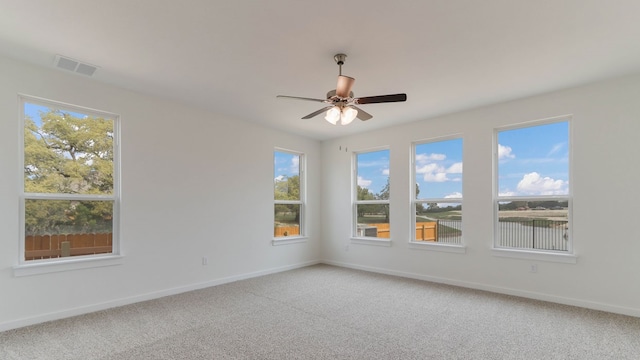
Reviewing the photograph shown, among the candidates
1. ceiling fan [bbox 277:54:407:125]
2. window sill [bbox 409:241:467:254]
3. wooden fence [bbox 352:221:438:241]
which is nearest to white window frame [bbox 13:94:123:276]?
ceiling fan [bbox 277:54:407:125]

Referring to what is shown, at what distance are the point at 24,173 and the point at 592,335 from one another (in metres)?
5.84

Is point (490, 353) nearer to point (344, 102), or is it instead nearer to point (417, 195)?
point (344, 102)

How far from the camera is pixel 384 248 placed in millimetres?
5852

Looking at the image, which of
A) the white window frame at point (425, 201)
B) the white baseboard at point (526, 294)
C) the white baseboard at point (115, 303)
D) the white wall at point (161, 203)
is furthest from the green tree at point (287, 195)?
the white window frame at point (425, 201)

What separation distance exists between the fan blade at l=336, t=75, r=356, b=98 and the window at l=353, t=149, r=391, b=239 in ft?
10.4

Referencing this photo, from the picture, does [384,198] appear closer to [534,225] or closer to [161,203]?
[534,225]

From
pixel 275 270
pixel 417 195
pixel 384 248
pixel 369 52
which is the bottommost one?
pixel 275 270

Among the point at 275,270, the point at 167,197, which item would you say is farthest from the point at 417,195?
the point at 167,197

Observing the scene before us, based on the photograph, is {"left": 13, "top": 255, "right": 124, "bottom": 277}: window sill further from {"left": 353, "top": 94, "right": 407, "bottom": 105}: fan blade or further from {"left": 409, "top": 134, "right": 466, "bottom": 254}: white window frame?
{"left": 409, "top": 134, "right": 466, "bottom": 254}: white window frame

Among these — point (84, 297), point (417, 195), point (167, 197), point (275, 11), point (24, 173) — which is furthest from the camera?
point (417, 195)

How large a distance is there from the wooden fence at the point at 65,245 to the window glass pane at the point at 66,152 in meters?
0.50

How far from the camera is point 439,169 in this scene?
5375 millimetres

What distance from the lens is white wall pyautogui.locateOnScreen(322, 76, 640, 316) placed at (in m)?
3.69

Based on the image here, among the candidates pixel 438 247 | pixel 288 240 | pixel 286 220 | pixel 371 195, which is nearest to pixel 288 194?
pixel 286 220
